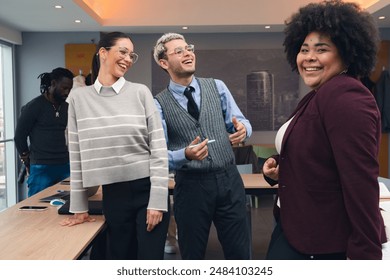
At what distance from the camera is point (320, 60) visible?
0.90m

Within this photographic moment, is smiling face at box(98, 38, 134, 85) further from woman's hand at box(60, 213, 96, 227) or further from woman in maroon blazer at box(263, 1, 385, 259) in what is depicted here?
woman in maroon blazer at box(263, 1, 385, 259)

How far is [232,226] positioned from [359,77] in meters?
0.85

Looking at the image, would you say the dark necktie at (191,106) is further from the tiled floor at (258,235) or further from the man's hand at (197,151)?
the tiled floor at (258,235)

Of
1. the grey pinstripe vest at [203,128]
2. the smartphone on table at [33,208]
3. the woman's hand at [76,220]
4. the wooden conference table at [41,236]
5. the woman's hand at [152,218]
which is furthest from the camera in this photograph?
the smartphone on table at [33,208]

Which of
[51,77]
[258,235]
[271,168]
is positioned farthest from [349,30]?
[258,235]

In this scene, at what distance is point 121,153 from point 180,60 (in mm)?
498

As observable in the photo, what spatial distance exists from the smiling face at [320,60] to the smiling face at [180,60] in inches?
29.1

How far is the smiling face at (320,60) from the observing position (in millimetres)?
899

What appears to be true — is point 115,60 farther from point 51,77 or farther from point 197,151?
point 51,77

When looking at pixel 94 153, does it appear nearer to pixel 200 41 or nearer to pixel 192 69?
pixel 192 69

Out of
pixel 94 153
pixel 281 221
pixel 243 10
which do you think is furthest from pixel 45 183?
pixel 243 10

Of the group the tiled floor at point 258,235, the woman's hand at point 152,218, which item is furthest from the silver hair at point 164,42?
the tiled floor at point 258,235

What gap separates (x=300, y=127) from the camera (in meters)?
0.89

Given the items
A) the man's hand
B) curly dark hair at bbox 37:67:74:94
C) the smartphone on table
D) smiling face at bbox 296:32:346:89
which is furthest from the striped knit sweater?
curly dark hair at bbox 37:67:74:94
